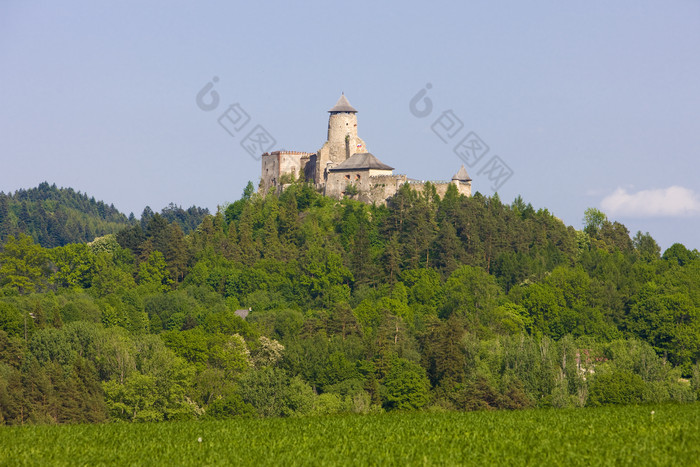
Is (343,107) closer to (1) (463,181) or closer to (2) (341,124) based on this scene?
(2) (341,124)

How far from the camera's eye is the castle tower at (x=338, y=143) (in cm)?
10650

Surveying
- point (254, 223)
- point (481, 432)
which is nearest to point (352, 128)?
point (254, 223)

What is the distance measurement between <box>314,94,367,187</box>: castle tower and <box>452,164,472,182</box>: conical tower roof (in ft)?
29.9

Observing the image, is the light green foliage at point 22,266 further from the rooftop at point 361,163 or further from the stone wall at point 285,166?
the rooftop at point 361,163

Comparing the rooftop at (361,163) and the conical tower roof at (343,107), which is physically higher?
the conical tower roof at (343,107)

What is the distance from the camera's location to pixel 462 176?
108 meters

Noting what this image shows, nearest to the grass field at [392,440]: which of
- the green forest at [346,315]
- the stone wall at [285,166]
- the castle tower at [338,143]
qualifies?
the green forest at [346,315]

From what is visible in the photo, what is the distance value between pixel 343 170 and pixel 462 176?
12.1 meters

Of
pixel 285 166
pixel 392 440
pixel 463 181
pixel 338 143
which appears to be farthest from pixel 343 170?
pixel 392 440

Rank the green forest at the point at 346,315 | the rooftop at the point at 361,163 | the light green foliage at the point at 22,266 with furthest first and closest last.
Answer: the light green foliage at the point at 22,266 → the rooftop at the point at 361,163 → the green forest at the point at 346,315

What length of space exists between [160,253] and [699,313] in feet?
161

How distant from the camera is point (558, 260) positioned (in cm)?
10469

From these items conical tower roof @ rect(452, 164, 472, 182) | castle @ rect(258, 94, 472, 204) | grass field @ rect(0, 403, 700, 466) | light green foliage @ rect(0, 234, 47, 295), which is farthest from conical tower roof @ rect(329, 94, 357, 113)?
grass field @ rect(0, 403, 700, 466)

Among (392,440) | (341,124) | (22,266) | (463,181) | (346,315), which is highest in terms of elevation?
(341,124)
